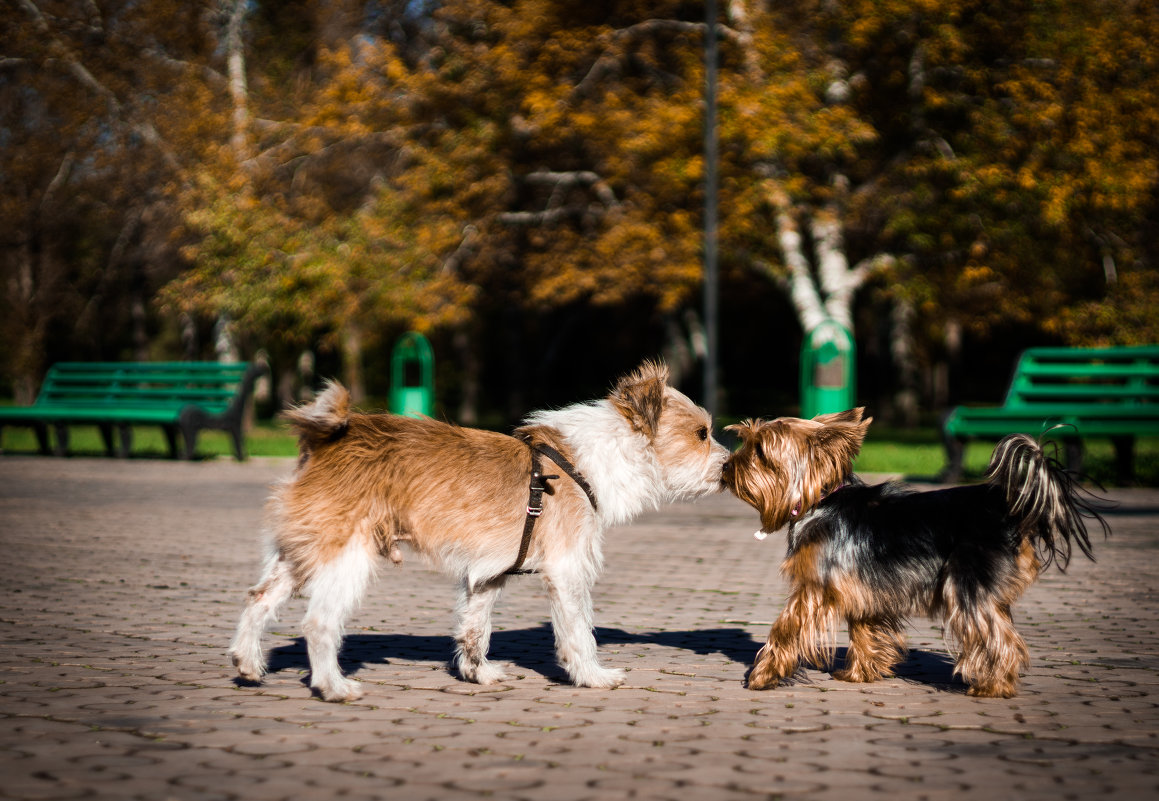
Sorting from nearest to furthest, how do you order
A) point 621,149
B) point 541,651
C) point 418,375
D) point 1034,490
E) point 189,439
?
1. point 1034,490
2. point 541,651
3. point 189,439
4. point 418,375
5. point 621,149

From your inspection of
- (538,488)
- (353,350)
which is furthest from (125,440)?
(538,488)

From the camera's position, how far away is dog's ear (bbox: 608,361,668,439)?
5.97 metres

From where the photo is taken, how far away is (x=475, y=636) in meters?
5.81

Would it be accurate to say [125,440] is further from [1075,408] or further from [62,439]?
[1075,408]

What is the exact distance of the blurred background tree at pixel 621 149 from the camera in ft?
75.0

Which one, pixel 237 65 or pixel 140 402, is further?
pixel 237 65

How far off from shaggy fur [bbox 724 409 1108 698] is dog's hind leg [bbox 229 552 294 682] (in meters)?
2.15

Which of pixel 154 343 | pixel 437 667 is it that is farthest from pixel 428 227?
pixel 154 343

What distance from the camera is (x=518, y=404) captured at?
34188 millimetres

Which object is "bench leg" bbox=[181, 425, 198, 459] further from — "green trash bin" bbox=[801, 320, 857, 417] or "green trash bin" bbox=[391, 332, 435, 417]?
"green trash bin" bbox=[801, 320, 857, 417]

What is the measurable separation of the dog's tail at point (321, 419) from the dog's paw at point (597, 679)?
1564mm

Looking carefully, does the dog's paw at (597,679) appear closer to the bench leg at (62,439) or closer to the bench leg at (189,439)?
the bench leg at (189,439)

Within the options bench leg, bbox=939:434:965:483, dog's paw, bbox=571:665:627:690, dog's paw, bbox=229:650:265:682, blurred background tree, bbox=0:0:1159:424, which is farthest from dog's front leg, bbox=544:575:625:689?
blurred background tree, bbox=0:0:1159:424

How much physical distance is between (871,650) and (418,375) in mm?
16920
